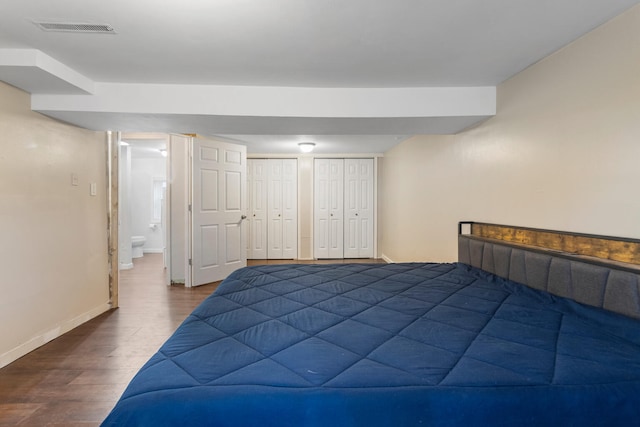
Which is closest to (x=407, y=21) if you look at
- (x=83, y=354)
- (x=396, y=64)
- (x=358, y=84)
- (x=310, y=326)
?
(x=396, y=64)

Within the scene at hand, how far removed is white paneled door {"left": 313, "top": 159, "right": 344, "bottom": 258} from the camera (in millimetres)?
5898

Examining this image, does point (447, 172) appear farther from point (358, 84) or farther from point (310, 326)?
point (310, 326)

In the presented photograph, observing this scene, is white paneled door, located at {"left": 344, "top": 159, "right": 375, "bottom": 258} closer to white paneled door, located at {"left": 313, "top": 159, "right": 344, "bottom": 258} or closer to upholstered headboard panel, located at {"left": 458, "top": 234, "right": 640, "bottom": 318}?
white paneled door, located at {"left": 313, "top": 159, "right": 344, "bottom": 258}

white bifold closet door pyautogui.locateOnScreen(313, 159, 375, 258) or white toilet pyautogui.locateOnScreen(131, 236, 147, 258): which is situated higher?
white bifold closet door pyautogui.locateOnScreen(313, 159, 375, 258)

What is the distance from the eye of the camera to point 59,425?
61.2 inches

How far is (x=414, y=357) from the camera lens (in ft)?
3.47

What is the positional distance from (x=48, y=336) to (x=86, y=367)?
72 centimetres

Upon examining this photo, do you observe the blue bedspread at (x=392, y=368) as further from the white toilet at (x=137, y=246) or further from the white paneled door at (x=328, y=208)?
the white toilet at (x=137, y=246)

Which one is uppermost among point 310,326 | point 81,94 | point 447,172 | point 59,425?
point 81,94

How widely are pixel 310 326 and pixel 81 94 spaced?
2550 mm

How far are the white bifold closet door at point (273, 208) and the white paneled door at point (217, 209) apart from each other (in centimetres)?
105

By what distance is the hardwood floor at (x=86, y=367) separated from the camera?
1653 mm

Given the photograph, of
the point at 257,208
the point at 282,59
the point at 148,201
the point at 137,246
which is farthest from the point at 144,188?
the point at 282,59

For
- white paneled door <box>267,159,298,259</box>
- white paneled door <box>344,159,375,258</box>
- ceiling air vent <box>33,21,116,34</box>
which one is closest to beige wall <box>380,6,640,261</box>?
ceiling air vent <box>33,21,116,34</box>
